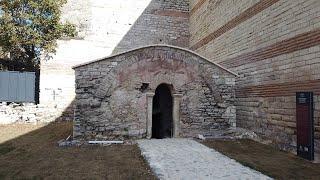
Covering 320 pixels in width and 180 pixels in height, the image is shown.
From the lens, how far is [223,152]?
8.45 meters

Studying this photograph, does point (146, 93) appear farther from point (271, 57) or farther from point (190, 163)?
point (271, 57)

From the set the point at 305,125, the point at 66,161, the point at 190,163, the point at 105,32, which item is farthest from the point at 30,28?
the point at 305,125

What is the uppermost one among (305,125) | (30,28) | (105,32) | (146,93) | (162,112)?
(105,32)

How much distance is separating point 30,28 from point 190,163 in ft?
37.7

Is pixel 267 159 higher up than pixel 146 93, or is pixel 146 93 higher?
pixel 146 93

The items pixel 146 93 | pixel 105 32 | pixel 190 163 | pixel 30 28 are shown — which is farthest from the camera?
pixel 105 32

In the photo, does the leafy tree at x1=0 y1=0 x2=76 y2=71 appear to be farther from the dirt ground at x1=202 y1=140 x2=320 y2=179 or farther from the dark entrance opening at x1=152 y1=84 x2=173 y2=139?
the dirt ground at x1=202 y1=140 x2=320 y2=179

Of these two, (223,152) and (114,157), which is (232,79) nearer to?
(223,152)

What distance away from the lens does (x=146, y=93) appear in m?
10.3

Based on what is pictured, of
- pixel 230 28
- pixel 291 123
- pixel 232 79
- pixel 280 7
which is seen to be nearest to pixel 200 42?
pixel 230 28

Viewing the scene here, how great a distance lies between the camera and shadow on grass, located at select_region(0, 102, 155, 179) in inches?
249

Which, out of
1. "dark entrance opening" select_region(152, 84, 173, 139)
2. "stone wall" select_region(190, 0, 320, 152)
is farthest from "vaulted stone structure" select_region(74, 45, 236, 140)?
"dark entrance opening" select_region(152, 84, 173, 139)

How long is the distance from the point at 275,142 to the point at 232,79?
9.17 feet

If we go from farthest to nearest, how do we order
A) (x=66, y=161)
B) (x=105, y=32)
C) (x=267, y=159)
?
1. (x=105, y=32)
2. (x=267, y=159)
3. (x=66, y=161)
